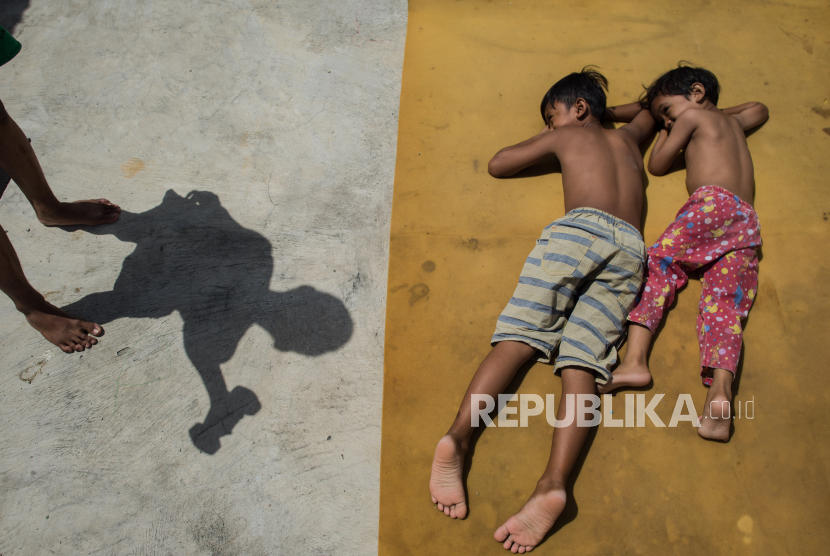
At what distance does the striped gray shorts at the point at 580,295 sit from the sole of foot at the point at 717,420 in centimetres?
39

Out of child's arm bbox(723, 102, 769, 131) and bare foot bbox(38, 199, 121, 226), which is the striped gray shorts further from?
bare foot bbox(38, 199, 121, 226)

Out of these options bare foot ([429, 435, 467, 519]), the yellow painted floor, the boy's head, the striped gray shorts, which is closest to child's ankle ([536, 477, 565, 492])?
the yellow painted floor

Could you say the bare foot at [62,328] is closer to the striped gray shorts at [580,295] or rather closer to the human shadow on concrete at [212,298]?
the human shadow on concrete at [212,298]

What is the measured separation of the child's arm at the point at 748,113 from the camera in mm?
2297

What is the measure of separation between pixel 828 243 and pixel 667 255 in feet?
2.74

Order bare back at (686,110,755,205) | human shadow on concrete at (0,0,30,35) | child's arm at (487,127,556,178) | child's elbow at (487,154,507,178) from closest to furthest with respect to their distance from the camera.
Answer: bare back at (686,110,755,205) < child's arm at (487,127,556,178) < child's elbow at (487,154,507,178) < human shadow on concrete at (0,0,30,35)

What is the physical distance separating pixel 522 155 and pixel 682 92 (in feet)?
2.73

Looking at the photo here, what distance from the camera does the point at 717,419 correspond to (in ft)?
5.48

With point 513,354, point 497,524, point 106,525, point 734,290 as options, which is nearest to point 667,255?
point 734,290

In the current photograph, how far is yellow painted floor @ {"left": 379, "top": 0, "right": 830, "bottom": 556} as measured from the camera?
1.59 metres

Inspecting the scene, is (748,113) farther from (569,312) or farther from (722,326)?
(569,312)

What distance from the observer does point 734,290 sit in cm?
180

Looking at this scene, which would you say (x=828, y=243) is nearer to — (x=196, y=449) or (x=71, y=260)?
(x=196, y=449)

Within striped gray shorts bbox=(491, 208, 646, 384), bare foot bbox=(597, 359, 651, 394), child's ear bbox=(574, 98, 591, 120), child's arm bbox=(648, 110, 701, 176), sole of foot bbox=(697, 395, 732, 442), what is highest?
child's ear bbox=(574, 98, 591, 120)
